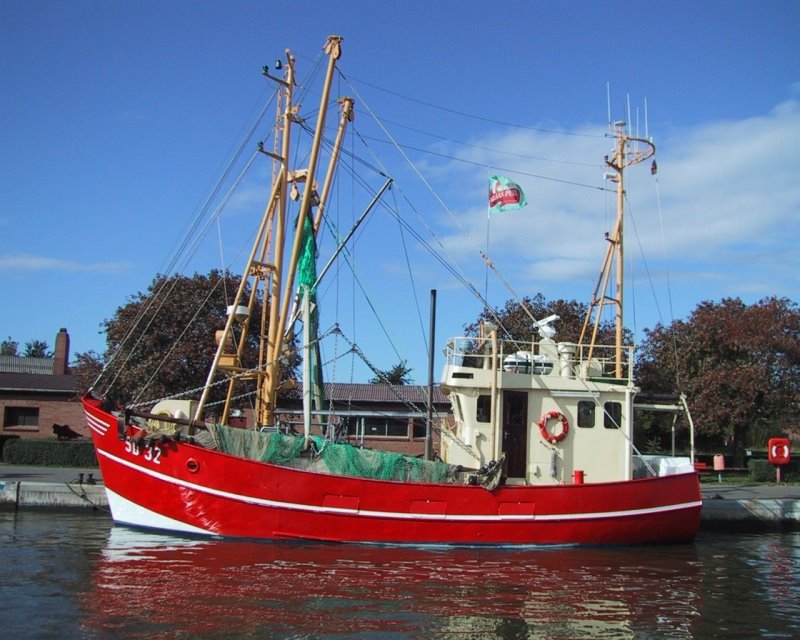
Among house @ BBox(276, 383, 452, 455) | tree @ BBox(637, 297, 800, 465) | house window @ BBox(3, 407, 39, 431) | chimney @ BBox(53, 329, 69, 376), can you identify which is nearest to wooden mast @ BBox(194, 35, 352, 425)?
house @ BBox(276, 383, 452, 455)

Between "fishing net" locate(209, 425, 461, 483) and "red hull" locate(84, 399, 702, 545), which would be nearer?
"red hull" locate(84, 399, 702, 545)

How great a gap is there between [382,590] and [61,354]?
37589mm

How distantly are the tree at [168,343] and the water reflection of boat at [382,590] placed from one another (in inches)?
533

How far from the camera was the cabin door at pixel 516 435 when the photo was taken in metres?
18.4

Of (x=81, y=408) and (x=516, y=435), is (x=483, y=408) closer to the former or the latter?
(x=516, y=435)

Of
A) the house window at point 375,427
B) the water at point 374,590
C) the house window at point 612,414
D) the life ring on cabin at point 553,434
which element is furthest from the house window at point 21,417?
the house window at point 612,414

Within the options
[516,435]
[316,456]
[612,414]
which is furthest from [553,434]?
[316,456]

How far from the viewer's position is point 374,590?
12977 mm

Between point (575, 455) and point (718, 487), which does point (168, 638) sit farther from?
point (718, 487)

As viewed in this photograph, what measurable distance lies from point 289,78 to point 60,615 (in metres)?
13.8

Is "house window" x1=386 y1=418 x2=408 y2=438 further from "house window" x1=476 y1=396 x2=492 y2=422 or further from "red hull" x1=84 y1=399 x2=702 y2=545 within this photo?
"red hull" x1=84 y1=399 x2=702 y2=545

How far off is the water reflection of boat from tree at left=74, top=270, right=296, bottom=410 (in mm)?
13531

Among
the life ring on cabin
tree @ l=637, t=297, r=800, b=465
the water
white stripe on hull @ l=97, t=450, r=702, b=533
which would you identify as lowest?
the water

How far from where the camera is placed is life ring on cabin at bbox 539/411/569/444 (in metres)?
18.2
